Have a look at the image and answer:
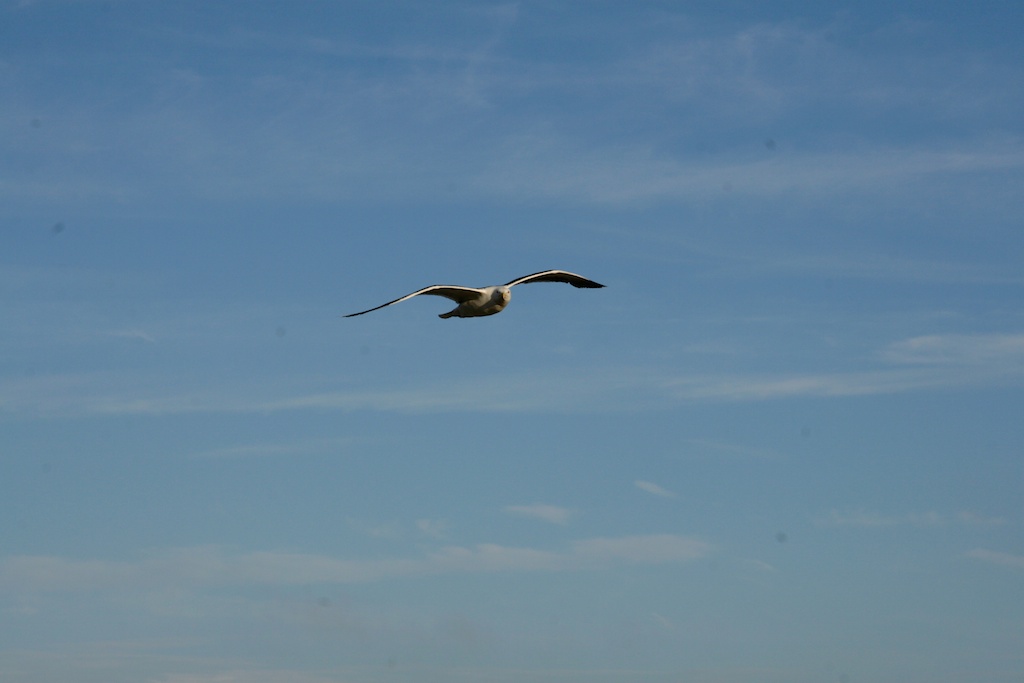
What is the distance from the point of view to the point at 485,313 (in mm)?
94750

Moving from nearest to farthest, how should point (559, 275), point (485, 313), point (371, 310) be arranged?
point (371, 310), point (485, 313), point (559, 275)

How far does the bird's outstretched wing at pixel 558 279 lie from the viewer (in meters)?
99.4

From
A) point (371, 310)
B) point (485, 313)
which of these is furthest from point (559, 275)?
point (371, 310)

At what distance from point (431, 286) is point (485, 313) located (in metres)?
4.90

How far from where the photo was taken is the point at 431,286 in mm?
91250

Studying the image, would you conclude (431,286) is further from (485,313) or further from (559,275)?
(559,275)

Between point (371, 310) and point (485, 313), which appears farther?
point (485, 313)

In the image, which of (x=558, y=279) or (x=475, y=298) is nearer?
(x=475, y=298)

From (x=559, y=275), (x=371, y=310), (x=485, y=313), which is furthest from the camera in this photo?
(x=559, y=275)

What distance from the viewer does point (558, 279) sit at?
104m

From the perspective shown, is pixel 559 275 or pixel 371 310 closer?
pixel 371 310

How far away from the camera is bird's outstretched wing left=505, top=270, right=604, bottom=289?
326 ft

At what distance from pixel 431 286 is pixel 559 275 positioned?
551 inches

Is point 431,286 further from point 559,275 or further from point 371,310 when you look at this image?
point 559,275
